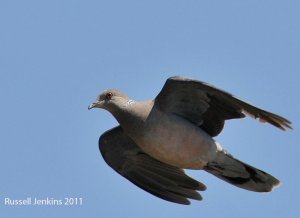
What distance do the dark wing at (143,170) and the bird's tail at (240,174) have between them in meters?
0.63

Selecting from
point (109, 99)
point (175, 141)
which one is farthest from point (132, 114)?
point (175, 141)

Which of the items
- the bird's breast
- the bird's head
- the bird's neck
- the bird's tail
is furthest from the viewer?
the bird's head

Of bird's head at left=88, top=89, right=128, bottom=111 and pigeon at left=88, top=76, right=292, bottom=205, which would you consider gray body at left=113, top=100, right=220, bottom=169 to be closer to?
pigeon at left=88, top=76, right=292, bottom=205

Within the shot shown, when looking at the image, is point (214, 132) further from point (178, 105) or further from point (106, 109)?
point (106, 109)

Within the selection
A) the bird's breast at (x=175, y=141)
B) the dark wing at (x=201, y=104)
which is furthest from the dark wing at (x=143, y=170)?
the dark wing at (x=201, y=104)

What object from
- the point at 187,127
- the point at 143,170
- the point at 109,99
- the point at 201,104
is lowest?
the point at 143,170

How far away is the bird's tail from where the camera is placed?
42.7 ft

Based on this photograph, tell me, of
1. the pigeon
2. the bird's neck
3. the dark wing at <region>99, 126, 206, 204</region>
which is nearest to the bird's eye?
the pigeon

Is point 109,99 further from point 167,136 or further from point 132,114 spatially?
point 167,136

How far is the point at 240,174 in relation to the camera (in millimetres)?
13219

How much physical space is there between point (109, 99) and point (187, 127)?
53.0 inches

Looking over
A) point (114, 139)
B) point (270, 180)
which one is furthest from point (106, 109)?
point (270, 180)

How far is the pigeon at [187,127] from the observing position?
12.7m

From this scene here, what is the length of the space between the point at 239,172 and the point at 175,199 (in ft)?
4.06
